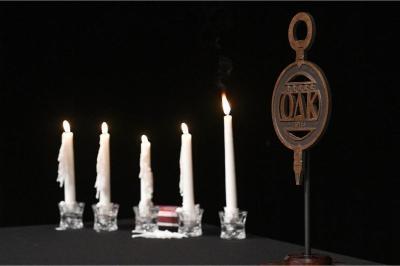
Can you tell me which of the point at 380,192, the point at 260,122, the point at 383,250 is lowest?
the point at 383,250

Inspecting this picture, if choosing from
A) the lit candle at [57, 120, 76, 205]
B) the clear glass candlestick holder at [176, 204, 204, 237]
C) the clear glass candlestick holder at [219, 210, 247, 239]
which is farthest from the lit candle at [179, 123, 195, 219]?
the lit candle at [57, 120, 76, 205]

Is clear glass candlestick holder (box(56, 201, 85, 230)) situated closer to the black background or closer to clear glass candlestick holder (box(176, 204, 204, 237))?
clear glass candlestick holder (box(176, 204, 204, 237))

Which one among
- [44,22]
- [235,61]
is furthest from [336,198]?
[44,22]

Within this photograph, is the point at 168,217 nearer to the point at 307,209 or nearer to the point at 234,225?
the point at 234,225

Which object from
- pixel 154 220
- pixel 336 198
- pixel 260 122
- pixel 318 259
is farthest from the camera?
pixel 260 122

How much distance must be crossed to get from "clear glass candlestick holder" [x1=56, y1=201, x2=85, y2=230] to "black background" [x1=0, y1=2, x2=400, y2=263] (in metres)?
0.59

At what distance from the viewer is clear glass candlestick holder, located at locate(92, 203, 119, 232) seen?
207 cm

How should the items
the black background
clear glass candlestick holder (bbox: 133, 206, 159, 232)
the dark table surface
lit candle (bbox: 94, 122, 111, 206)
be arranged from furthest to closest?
the black background < lit candle (bbox: 94, 122, 111, 206) < clear glass candlestick holder (bbox: 133, 206, 159, 232) < the dark table surface

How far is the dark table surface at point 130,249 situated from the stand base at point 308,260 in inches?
2.2

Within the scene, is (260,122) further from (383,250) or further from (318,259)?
(318,259)

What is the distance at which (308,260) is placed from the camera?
144cm

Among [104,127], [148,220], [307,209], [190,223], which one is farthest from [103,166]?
[307,209]

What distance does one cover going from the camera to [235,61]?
8.50 feet

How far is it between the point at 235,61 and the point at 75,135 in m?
0.57
